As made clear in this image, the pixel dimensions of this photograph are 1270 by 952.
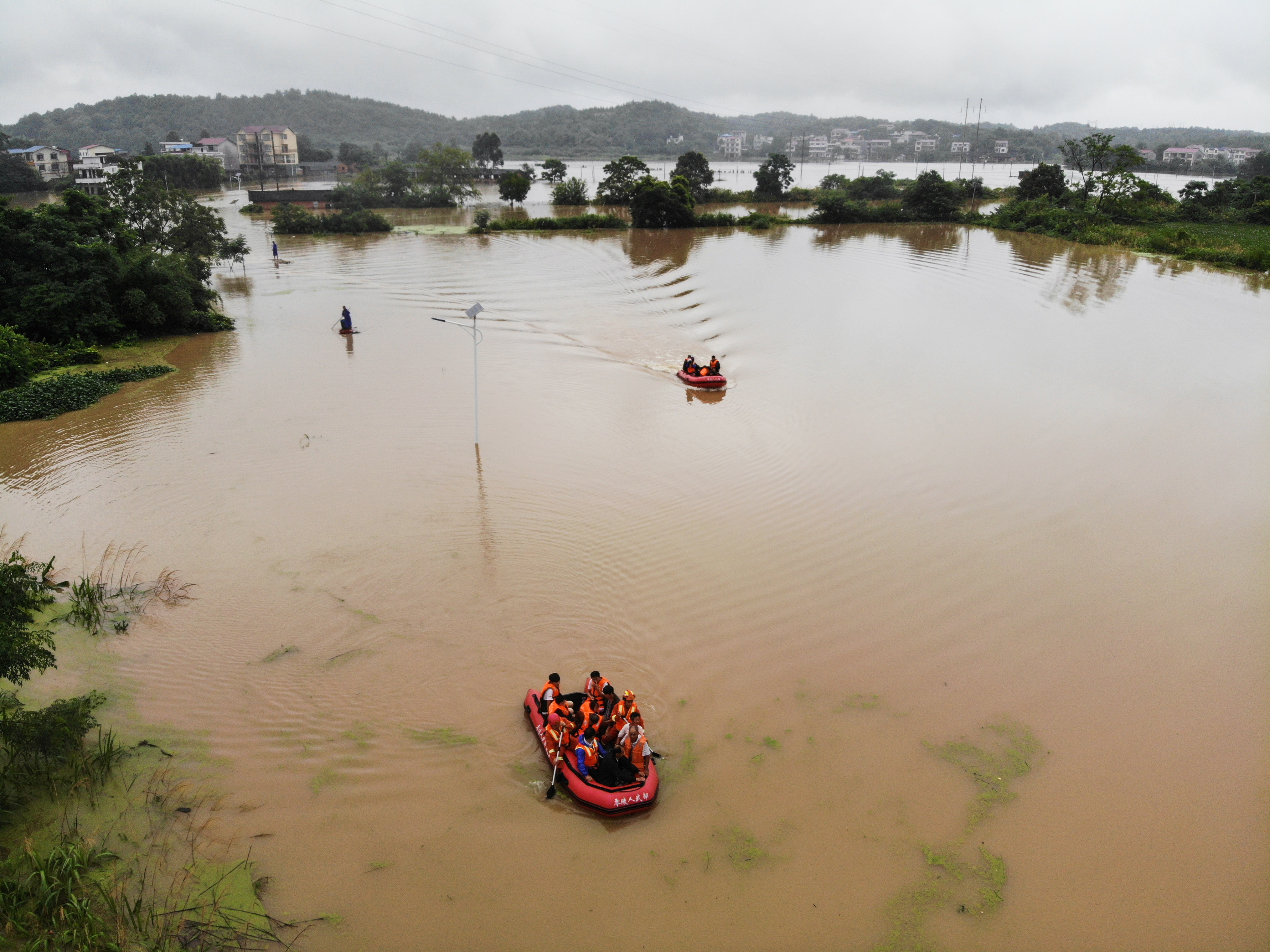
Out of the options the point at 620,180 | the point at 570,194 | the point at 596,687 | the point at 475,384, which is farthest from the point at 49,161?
the point at 596,687

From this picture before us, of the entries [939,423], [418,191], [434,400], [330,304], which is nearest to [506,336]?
[434,400]

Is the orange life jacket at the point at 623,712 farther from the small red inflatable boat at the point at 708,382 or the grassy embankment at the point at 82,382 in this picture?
the grassy embankment at the point at 82,382

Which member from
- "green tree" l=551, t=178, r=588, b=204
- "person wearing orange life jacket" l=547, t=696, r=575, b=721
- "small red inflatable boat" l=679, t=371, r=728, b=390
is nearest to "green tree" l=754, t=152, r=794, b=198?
"green tree" l=551, t=178, r=588, b=204

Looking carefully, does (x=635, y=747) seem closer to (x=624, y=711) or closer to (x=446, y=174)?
(x=624, y=711)

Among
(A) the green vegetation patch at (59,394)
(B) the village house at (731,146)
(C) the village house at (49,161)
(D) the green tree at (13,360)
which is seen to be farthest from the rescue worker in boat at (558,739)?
(B) the village house at (731,146)

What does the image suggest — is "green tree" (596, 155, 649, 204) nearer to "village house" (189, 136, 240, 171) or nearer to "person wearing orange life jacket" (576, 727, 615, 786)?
"village house" (189, 136, 240, 171)

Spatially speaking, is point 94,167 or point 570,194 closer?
point 570,194
